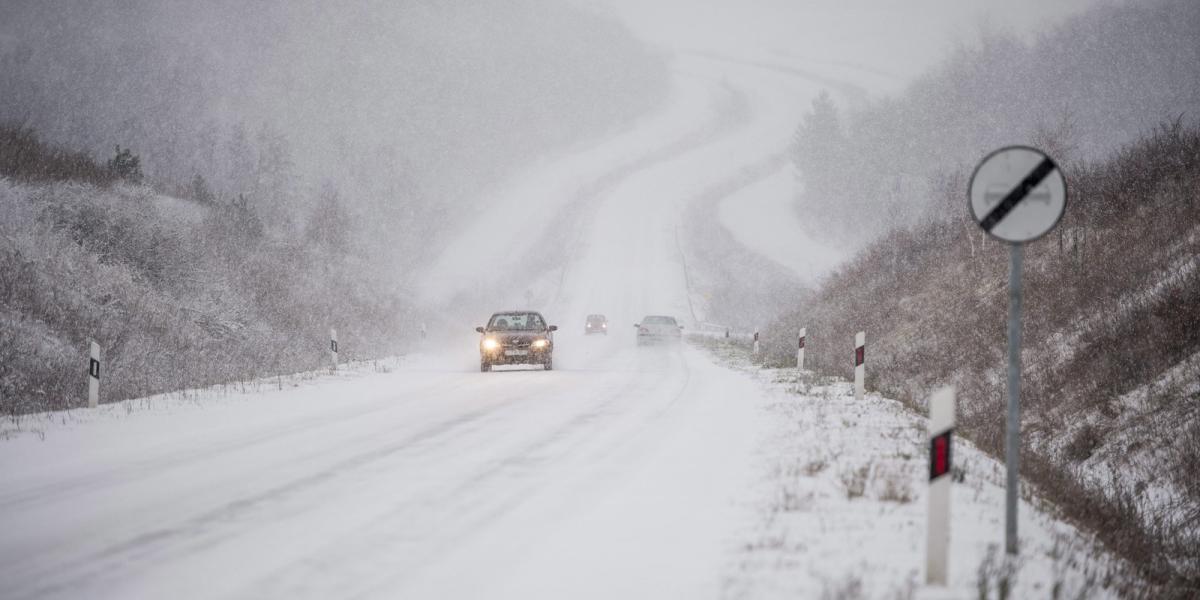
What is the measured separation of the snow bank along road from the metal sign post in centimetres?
79

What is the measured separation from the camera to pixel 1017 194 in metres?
4.50

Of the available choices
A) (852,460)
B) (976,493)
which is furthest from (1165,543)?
(852,460)

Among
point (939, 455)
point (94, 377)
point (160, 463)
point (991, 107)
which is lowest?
point (160, 463)

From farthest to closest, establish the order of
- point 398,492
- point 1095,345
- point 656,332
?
point 656,332 < point 1095,345 < point 398,492

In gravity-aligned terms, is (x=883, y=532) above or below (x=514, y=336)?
below

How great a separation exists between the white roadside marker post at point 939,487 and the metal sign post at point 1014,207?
1.96 ft

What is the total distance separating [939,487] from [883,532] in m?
1.02

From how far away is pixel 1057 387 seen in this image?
11.5 metres

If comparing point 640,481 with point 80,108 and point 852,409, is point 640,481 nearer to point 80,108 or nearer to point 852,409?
point 852,409

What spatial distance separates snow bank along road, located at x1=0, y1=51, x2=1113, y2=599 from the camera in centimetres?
412

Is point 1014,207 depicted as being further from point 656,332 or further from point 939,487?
point 656,332

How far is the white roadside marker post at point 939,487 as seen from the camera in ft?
12.9

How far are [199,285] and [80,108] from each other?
86.2 metres

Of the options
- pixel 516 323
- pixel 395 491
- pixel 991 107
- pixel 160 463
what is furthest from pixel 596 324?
pixel 991 107
